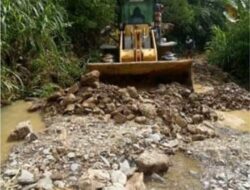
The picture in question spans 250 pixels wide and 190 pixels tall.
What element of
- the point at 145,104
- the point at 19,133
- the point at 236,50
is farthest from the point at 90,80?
the point at 236,50

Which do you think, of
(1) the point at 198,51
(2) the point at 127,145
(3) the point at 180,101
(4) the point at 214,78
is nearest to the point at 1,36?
(3) the point at 180,101

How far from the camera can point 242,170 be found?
14.4 feet

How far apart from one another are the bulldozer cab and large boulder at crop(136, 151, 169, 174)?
566 cm

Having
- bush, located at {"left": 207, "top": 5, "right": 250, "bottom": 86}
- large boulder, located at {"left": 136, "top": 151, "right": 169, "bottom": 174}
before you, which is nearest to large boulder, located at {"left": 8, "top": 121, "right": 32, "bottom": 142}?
large boulder, located at {"left": 136, "top": 151, "right": 169, "bottom": 174}

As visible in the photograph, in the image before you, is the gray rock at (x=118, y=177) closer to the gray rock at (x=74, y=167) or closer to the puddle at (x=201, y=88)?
the gray rock at (x=74, y=167)

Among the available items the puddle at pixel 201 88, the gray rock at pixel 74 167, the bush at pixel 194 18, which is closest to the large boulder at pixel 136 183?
the gray rock at pixel 74 167

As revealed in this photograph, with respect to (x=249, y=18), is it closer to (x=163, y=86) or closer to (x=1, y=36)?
(x=163, y=86)

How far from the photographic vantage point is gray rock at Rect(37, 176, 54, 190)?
12.1 feet

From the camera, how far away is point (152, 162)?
4191mm

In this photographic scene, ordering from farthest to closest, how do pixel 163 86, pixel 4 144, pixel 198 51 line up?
pixel 198 51 < pixel 163 86 < pixel 4 144

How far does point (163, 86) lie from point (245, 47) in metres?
3.43

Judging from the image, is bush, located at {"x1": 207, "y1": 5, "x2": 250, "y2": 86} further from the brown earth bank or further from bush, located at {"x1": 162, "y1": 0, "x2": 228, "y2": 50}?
the brown earth bank

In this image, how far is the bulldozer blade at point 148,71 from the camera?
24.7ft

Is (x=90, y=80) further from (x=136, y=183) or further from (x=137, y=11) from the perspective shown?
(x=137, y=11)
